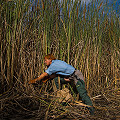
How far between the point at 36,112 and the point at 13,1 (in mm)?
1813

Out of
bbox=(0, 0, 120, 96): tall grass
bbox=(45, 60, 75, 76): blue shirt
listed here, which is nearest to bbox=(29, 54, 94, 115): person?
bbox=(45, 60, 75, 76): blue shirt

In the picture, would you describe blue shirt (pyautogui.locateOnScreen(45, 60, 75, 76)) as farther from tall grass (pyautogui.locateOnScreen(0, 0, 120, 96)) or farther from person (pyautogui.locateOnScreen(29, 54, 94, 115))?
tall grass (pyautogui.locateOnScreen(0, 0, 120, 96))

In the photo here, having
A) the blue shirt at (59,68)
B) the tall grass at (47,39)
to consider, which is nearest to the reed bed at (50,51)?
the tall grass at (47,39)

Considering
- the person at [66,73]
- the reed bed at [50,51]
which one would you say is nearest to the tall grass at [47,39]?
the reed bed at [50,51]

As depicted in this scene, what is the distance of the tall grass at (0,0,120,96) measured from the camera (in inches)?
97.0

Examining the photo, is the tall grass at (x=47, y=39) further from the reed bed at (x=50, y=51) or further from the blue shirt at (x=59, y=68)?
the blue shirt at (x=59, y=68)

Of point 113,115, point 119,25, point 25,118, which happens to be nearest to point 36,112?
point 25,118

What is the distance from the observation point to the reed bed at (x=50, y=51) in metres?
2.19

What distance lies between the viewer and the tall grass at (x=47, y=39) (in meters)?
2.46

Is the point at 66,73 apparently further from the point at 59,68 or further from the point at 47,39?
the point at 47,39

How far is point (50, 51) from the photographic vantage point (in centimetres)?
284

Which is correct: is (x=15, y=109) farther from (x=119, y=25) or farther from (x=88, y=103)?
(x=119, y=25)

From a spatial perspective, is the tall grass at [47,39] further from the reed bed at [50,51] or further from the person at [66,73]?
the person at [66,73]

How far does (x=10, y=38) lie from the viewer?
97.4 inches
